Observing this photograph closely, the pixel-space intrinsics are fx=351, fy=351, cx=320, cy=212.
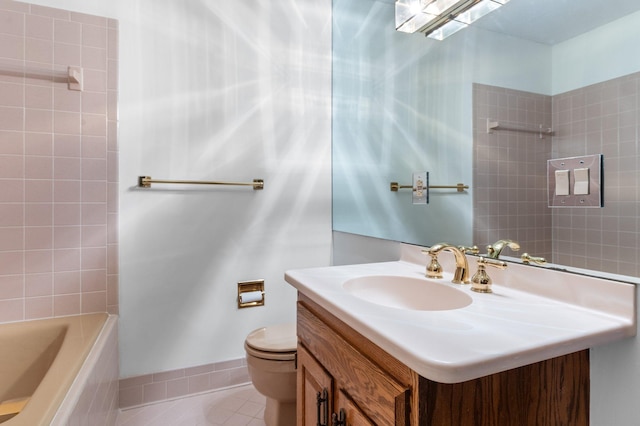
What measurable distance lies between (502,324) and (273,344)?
3.39ft

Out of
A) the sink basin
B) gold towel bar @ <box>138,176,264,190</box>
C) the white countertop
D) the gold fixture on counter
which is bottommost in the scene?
the sink basin

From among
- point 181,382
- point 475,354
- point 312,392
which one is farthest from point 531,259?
point 181,382

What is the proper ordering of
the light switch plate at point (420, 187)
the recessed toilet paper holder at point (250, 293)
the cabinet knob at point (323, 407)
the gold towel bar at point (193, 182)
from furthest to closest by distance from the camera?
the recessed toilet paper holder at point (250, 293) < the gold towel bar at point (193, 182) < the light switch plate at point (420, 187) < the cabinet knob at point (323, 407)

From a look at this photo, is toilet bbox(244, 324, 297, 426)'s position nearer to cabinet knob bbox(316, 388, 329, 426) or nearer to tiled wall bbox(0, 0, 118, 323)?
cabinet knob bbox(316, 388, 329, 426)

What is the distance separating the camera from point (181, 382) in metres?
1.88

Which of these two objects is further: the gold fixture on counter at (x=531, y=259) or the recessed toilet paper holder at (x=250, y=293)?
the recessed toilet paper holder at (x=250, y=293)

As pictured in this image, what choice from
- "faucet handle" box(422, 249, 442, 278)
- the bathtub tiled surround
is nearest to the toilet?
the bathtub tiled surround

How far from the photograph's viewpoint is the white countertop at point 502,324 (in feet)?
1.91

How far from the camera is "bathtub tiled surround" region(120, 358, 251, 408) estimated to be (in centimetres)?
178

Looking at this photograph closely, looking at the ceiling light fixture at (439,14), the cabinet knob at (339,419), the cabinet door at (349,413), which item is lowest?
the cabinet knob at (339,419)

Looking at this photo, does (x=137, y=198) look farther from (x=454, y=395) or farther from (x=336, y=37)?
(x=454, y=395)

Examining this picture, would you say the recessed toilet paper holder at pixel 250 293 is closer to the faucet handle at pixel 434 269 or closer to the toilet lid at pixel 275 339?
the toilet lid at pixel 275 339

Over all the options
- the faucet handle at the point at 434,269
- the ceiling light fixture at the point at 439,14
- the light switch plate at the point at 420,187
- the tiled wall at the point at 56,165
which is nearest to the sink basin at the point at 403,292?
the faucet handle at the point at 434,269

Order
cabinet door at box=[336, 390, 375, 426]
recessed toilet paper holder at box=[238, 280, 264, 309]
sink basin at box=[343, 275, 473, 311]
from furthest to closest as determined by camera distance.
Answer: recessed toilet paper holder at box=[238, 280, 264, 309] → sink basin at box=[343, 275, 473, 311] → cabinet door at box=[336, 390, 375, 426]
